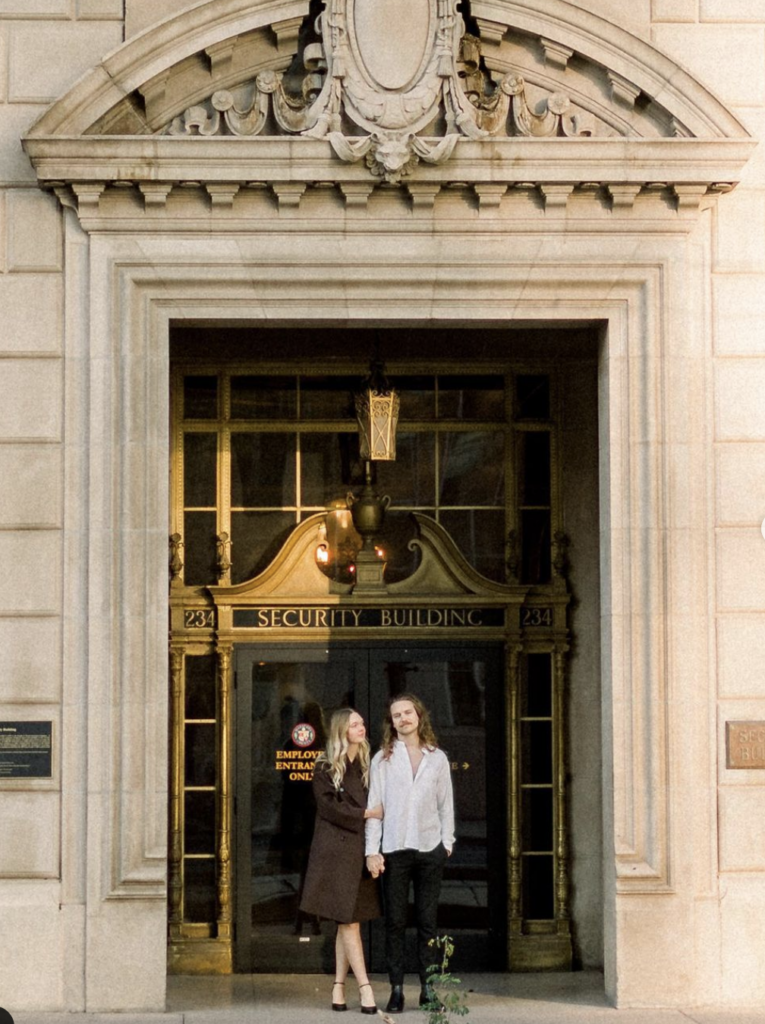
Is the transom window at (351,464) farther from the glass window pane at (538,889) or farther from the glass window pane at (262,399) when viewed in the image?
the glass window pane at (538,889)

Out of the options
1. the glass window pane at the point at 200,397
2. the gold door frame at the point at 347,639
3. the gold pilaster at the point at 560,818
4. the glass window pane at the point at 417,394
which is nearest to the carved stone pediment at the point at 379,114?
the glass window pane at the point at 200,397

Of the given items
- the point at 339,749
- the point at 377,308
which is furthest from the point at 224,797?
the point at 377,308

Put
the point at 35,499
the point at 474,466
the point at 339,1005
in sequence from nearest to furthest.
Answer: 1. the point at 35,499
2. the point at 339,1005
3. the point at 474,466

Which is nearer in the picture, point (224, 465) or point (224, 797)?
point (224, 797)

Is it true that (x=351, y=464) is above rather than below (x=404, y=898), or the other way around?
above

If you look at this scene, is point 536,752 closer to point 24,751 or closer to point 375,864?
point 375,864

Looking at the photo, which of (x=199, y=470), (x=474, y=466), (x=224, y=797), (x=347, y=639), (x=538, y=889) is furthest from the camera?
(x=474, y=466)

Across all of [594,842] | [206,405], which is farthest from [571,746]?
[206,405]

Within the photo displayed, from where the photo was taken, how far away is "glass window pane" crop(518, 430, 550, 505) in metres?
14.5

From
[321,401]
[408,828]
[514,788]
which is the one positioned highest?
[321,401]

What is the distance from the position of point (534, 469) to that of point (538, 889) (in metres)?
3.40

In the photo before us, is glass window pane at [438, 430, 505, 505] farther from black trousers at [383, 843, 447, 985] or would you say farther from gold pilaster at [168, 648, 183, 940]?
black trousers at [383, 843, 447, 985]

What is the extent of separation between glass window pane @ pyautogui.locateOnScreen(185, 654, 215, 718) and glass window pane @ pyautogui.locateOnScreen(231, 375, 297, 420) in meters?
2.01

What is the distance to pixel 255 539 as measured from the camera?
47.0 ft
